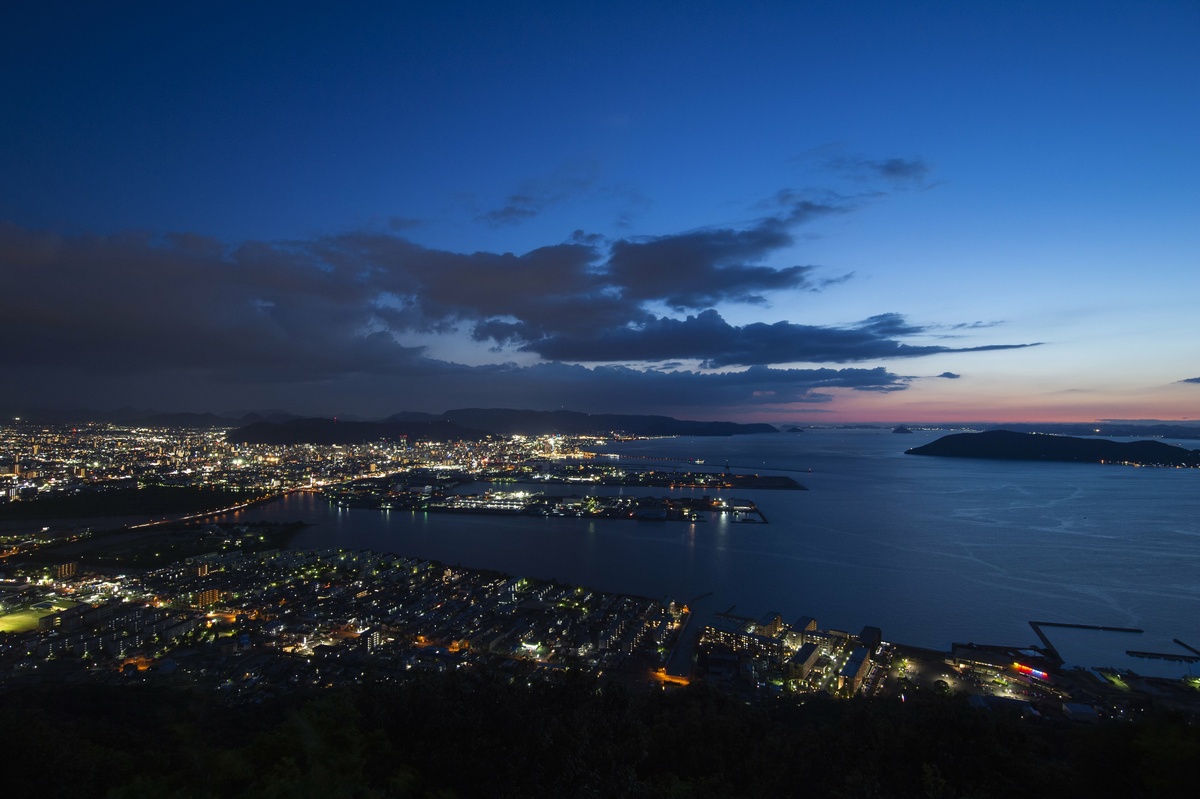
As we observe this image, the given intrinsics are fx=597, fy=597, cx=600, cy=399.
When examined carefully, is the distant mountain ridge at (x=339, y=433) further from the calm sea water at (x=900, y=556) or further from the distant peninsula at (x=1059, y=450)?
the distant peninsula at (x=1059, y=450)

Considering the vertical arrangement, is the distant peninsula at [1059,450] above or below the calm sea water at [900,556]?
above

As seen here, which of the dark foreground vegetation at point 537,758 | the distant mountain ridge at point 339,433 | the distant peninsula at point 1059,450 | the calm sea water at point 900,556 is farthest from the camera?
the distant mountain ridge at point 339,433

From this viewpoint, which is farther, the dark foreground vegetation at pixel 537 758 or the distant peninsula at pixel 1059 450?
the distant peninsula at pixel 1059 450

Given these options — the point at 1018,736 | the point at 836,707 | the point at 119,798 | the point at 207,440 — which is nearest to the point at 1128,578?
the point at 836,707

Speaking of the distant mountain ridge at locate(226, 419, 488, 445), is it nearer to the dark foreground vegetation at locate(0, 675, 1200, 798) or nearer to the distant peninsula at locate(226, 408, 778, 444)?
the distant peninsula at locate(226, 408, 778, 444)

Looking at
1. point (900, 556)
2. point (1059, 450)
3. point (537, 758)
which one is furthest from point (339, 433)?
point (1059, 450)

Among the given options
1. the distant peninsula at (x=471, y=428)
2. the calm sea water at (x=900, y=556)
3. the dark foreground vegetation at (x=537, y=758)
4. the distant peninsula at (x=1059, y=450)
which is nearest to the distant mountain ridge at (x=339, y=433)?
the distant peninsula at (x=471, y=428)

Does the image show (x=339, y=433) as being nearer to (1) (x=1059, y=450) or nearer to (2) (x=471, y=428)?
(2) (x=471, y=428)
